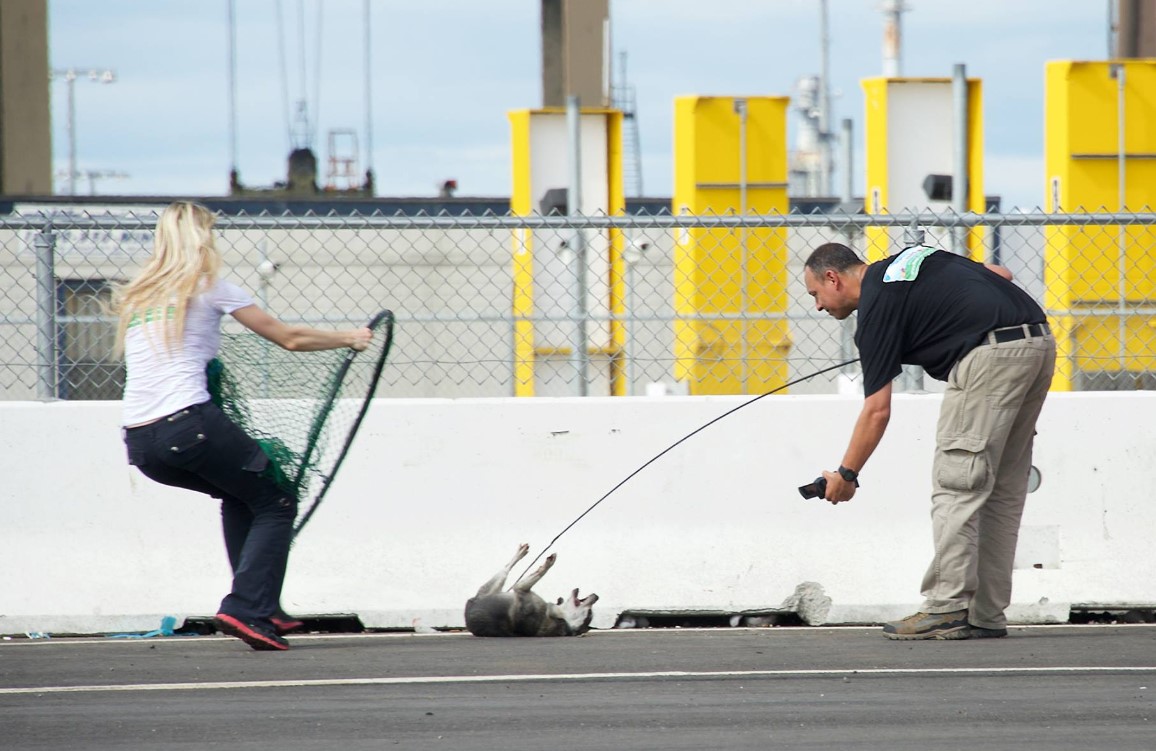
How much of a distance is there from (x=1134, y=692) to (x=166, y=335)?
383 centimetres

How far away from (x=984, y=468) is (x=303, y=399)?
2.98m

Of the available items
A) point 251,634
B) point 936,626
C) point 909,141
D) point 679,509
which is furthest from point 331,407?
point 909,141

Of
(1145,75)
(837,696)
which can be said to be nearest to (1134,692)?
(837,696)

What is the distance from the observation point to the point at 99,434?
700 centimetres

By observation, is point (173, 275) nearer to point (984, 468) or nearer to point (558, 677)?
point (558, 677)

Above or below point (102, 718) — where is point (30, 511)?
above

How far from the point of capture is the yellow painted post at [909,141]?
12.7 m

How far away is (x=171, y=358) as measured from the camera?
233 inches

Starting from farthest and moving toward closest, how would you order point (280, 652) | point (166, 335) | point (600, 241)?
point (600, 241) < point (280, 652) < point (166, 335)

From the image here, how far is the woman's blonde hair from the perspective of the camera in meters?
5.92

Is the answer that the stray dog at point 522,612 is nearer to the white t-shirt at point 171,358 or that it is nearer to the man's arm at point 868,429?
the man's arm at point 868,429

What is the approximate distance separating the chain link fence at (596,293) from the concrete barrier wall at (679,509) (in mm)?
465

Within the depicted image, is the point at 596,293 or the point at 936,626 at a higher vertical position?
the point at 596,293

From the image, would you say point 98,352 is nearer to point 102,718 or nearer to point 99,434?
point 99,434
